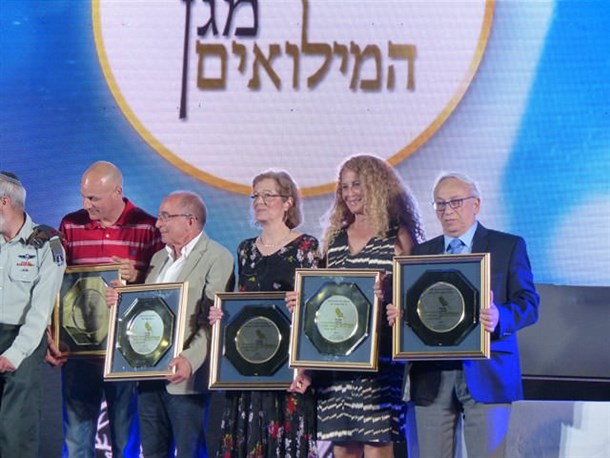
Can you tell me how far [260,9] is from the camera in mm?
5582

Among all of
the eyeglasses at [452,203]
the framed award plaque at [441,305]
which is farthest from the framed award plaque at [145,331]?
the eyeglasses at [452,203]

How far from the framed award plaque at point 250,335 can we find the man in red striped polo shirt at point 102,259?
562 millimetres

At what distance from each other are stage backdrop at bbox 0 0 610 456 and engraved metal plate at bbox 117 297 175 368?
850 mm

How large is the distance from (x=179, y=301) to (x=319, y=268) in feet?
2.07

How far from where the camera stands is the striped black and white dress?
4297mm

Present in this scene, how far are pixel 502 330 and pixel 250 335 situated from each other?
1102 mm

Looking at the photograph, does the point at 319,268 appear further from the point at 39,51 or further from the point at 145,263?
the point at 39,51

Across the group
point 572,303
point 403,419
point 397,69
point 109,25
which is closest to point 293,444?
point 403,419

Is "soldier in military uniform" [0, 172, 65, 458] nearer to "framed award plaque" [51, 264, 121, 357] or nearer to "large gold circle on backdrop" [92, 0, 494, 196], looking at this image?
"framed award plaque" [51, 264, 121, 357]

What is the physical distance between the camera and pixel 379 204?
447 centimetres

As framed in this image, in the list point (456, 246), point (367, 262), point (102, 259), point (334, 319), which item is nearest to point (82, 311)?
point (102, 259)

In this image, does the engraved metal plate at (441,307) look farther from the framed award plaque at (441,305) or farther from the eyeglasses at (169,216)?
the eyeglasses at (169,216)

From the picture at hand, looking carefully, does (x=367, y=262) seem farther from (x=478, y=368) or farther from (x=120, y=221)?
(x=120, y=221)

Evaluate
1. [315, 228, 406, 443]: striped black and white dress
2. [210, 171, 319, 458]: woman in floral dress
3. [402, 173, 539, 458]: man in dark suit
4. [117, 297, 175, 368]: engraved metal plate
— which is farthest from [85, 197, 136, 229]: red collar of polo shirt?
[402, 173, 539, 458]: man in dark suit
